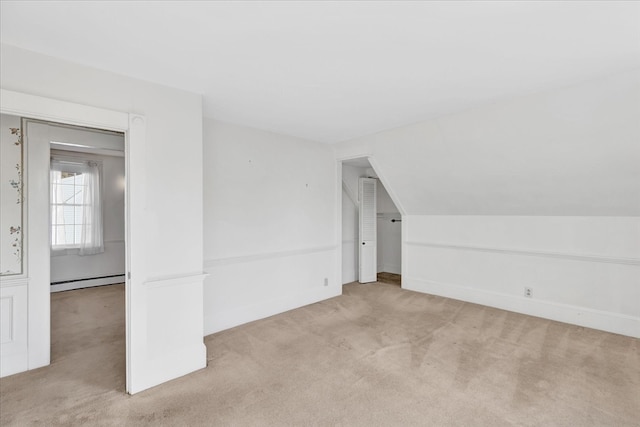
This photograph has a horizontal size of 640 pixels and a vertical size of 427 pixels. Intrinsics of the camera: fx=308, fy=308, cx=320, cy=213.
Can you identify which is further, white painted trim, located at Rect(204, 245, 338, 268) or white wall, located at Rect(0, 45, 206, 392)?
white painted trim, located at Rect(204, 245, 338, 268)

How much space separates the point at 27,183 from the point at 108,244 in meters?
3.55

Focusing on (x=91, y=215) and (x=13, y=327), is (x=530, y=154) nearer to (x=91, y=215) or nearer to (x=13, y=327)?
(x=13, y=327)

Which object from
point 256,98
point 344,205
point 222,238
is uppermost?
point 256,98

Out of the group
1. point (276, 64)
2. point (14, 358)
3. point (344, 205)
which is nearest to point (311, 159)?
point (344, 205)

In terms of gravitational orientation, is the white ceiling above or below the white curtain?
above

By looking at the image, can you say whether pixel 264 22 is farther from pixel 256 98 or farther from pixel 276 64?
pixel 256 98

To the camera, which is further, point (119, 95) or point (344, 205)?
point (344, 205)

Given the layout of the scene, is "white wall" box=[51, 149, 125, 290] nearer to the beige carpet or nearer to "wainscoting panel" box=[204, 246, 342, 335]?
the beige carpet

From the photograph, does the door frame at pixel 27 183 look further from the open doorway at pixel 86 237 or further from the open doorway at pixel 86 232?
the open doorway at pixel 86 232

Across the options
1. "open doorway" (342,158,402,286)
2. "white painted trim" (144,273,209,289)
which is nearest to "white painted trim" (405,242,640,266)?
"open doorway" (342,158,402,286)

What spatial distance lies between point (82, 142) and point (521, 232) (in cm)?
560

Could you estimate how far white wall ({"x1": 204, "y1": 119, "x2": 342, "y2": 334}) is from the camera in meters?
3.39

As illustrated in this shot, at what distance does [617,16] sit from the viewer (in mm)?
1632

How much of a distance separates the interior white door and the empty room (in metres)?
0.97
